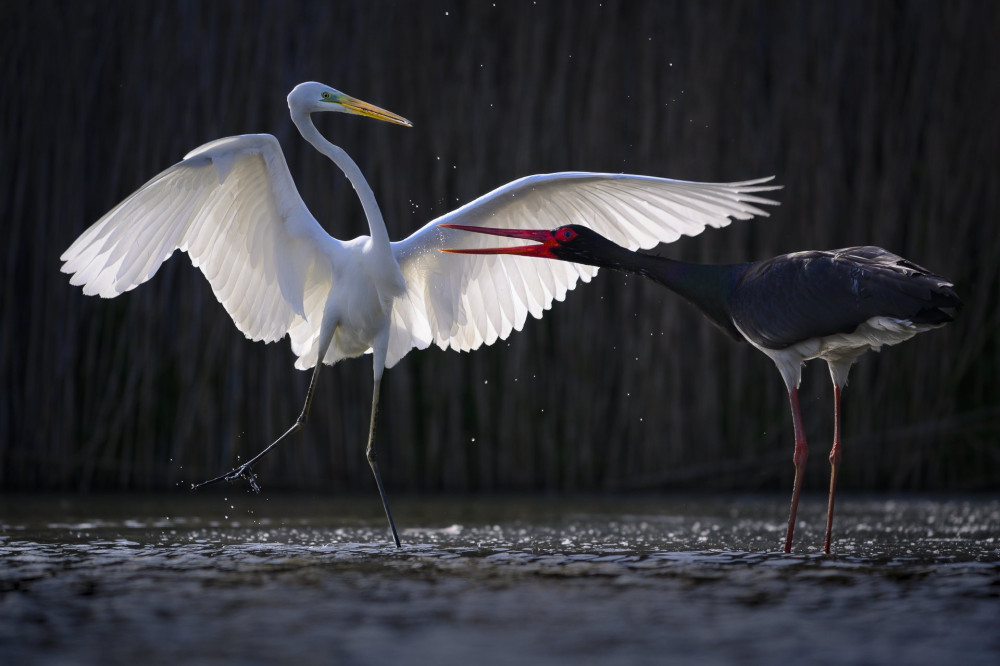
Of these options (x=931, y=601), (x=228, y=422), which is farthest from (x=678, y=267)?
(x=228, y=422)

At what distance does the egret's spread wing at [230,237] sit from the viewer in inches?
207

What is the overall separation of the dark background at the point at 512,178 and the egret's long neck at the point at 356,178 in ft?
6.33

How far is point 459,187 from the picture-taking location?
7734 millimetres

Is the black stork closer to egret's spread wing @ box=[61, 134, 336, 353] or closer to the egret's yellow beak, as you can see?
the egret's yellow beak

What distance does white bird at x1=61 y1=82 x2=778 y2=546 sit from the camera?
210 inches

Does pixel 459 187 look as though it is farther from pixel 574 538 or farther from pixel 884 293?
pixel 884 293

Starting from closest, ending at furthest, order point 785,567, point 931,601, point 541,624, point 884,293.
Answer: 1. point 541,624
2. point 931,601
3. point 785,567
4. point 884,293

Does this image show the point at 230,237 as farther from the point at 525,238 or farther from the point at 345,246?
the point at 525,238

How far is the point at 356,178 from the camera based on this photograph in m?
5.68

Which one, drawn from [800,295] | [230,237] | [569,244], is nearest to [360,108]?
[230,237]

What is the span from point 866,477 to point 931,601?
4247mm

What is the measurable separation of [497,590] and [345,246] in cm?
252

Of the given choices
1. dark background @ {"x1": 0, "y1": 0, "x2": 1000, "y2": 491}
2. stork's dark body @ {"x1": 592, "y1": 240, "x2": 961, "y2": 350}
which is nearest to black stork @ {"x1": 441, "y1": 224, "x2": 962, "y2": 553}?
stork's dark body @ {"x1": 592, "y1": 240, "x2": 961, "y2": 350}

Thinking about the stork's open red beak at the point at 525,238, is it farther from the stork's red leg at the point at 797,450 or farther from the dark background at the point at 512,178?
the dark background at the point at 512,178
